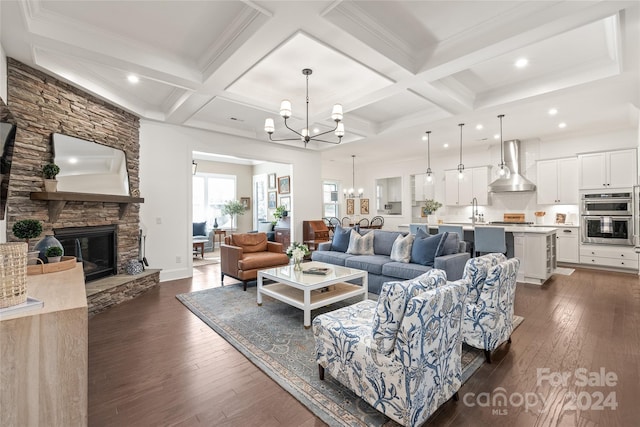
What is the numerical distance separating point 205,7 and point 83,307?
2.54 metres

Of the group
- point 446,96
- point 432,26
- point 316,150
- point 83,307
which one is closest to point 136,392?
point 83,307

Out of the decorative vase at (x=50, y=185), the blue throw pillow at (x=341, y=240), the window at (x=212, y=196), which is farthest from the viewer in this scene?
the window at (x=212, y=196)

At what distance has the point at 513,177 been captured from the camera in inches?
269

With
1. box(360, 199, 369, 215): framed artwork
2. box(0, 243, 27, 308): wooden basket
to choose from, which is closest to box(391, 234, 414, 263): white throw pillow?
box(0, 243, 27, 308): wooden basket

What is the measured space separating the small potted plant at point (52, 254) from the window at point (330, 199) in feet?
24.9

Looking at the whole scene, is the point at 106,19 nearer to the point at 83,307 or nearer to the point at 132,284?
the point at 83,307

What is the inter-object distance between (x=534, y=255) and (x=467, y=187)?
3.21 metres

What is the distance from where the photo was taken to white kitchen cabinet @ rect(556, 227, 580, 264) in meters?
6.12

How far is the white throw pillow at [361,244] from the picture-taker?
497 centimetres

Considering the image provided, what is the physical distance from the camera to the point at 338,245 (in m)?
5.42

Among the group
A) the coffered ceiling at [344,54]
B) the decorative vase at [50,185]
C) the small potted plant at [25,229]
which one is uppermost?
the coffered ceiling at [344,54]

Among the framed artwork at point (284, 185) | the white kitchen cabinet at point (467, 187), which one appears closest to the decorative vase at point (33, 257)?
the framed artwork at point (284, 185)

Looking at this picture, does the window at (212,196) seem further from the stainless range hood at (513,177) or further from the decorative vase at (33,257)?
A: the stainless range hood at (513,177)

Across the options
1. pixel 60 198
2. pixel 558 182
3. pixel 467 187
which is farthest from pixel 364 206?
pixel 60 198
